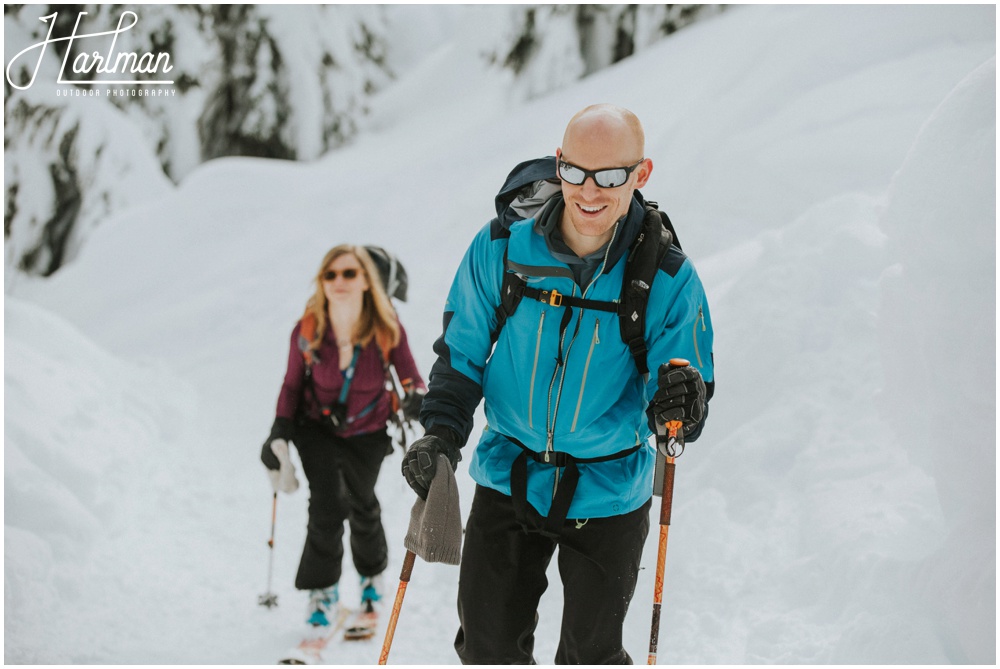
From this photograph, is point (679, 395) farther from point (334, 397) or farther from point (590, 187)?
point (334, 397)

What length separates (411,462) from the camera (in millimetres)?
2625

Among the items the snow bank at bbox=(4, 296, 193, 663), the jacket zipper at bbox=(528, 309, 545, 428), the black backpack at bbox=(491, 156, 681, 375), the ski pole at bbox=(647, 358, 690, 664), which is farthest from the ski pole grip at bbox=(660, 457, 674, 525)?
the snow bank at bbox=(4, 296, 193, 663)

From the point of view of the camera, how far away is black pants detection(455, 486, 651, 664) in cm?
270

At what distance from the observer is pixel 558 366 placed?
264 centimetres

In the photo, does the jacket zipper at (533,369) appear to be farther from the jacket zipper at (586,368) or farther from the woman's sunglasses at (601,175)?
the woman's sunglasses at (601,175)

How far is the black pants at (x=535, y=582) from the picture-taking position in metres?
2.70

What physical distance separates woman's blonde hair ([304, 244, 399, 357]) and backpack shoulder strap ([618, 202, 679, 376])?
196 centimetres

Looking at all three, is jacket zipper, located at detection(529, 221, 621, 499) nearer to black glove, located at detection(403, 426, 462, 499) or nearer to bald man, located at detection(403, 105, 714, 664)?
bald man, located at detection(403, 105, 714, 664)

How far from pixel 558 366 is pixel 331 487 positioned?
2.03 meters

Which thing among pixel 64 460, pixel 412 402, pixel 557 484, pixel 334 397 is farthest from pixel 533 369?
pixel 64 460

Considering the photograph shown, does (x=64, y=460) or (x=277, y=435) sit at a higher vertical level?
(x=277, y=435)

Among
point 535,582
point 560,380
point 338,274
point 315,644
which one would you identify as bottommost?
point 315,644

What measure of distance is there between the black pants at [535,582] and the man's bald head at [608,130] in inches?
43.5

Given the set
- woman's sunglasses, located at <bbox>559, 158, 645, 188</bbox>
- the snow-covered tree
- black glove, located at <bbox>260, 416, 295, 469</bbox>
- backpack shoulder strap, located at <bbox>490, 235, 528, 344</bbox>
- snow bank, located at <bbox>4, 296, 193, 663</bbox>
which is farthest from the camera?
the snow-covered tree
